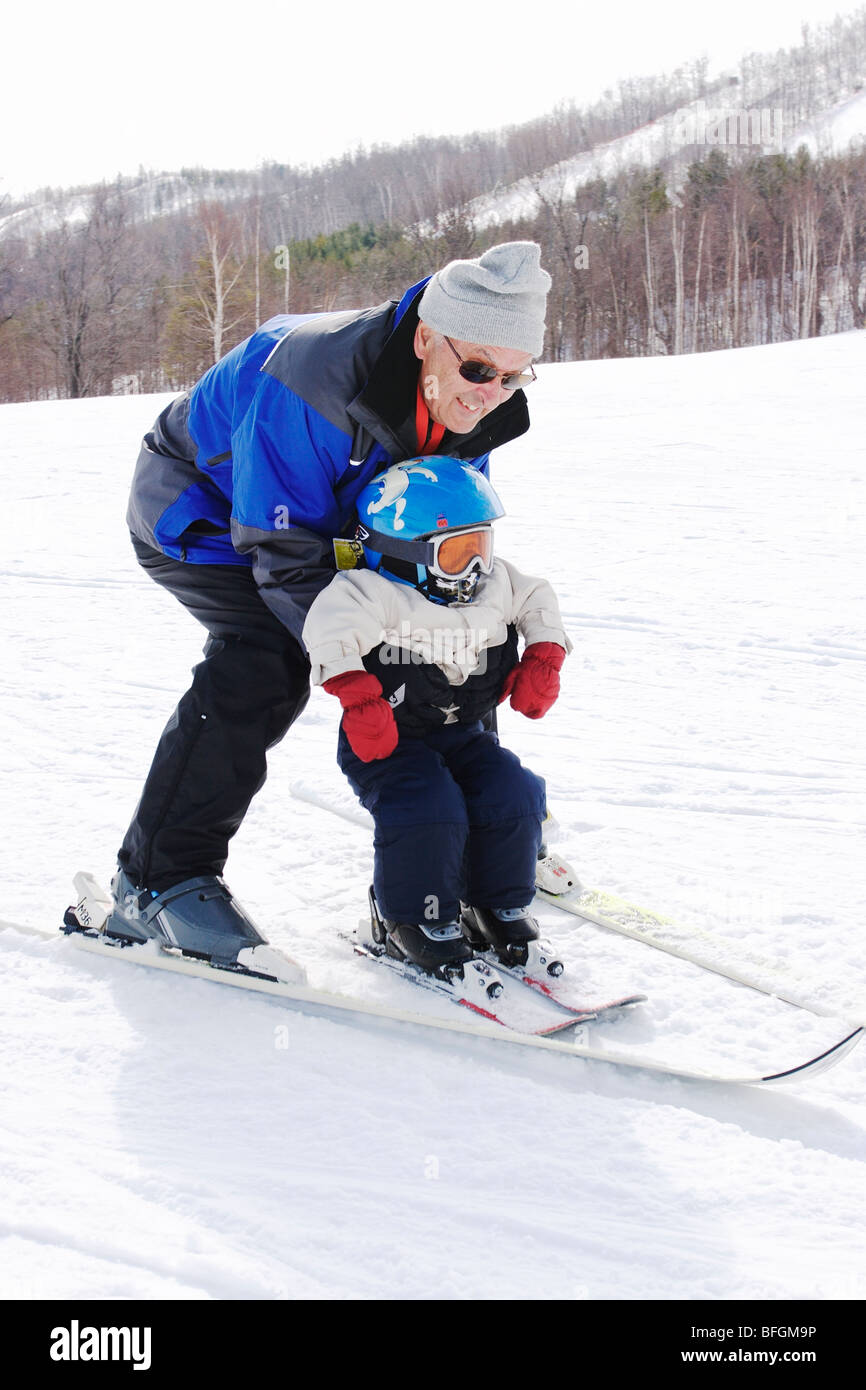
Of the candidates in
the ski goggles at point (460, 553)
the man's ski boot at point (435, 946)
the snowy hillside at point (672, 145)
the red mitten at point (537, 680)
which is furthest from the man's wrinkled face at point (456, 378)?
the snowy hillside at point (672, 145)

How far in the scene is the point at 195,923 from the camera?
7.54ft

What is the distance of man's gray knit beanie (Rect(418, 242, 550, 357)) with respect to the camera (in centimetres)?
207

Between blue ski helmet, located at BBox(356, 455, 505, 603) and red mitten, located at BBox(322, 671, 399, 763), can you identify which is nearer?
red mitten, located at BBox(322, 671, 399, 763)

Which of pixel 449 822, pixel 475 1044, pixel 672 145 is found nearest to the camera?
pixel 475 1044

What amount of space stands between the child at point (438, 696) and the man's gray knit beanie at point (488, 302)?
29cm

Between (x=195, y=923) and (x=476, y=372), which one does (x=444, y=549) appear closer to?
(x=476, y=372)

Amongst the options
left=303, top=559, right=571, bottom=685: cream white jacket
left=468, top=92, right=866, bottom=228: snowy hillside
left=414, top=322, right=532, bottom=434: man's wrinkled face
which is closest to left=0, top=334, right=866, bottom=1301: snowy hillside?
left=303, top=559, right=571, bottom=685: cream white jacket

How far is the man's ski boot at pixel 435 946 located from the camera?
7.33 feet

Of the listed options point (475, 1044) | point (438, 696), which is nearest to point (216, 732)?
point (438, 696)

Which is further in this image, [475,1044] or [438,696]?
[438,696]

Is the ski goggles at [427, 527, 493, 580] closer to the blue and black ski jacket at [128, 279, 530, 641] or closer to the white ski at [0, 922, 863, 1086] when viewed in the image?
the blue and black ski jacket at [128, 279, 530, 641]

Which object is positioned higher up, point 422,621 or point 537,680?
point 422,621

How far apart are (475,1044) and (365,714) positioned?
696 millimetres
